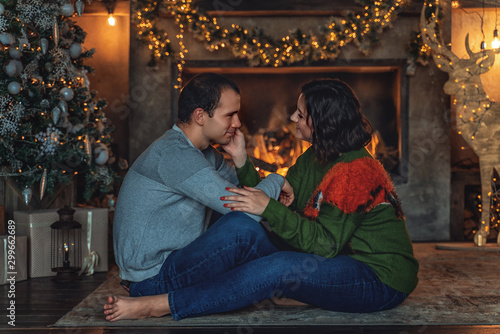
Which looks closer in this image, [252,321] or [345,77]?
[252,321]

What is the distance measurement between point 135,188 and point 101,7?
10.7 feet

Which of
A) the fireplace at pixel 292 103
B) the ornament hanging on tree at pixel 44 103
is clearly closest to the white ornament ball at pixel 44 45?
the ornament hanging on tree at pixel 44 103

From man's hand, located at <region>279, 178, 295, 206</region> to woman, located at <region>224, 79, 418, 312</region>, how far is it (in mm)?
135

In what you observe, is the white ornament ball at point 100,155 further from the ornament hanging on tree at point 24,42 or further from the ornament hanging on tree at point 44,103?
the ornament hanging on tree at point 24,42

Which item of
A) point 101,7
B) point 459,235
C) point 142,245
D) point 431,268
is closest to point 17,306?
point 142,245

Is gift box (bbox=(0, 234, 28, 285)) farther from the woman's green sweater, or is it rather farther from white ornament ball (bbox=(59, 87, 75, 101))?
the woman's green sweater

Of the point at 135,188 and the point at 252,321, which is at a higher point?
the point at 135,188

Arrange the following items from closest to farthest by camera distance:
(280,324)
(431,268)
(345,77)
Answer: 1. (280,324)
2. (431,268)
3. (345,77)

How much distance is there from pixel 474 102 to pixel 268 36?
5.16ft

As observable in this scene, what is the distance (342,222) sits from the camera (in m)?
2.04

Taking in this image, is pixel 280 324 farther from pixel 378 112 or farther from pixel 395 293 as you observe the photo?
pixel 378 112

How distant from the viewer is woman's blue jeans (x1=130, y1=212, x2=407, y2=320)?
2.08 m

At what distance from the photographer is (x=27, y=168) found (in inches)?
131

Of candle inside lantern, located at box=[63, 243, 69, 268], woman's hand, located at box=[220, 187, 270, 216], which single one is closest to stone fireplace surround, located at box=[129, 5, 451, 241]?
candle inside lantern, located at box=[63, 243, 69, 268]
